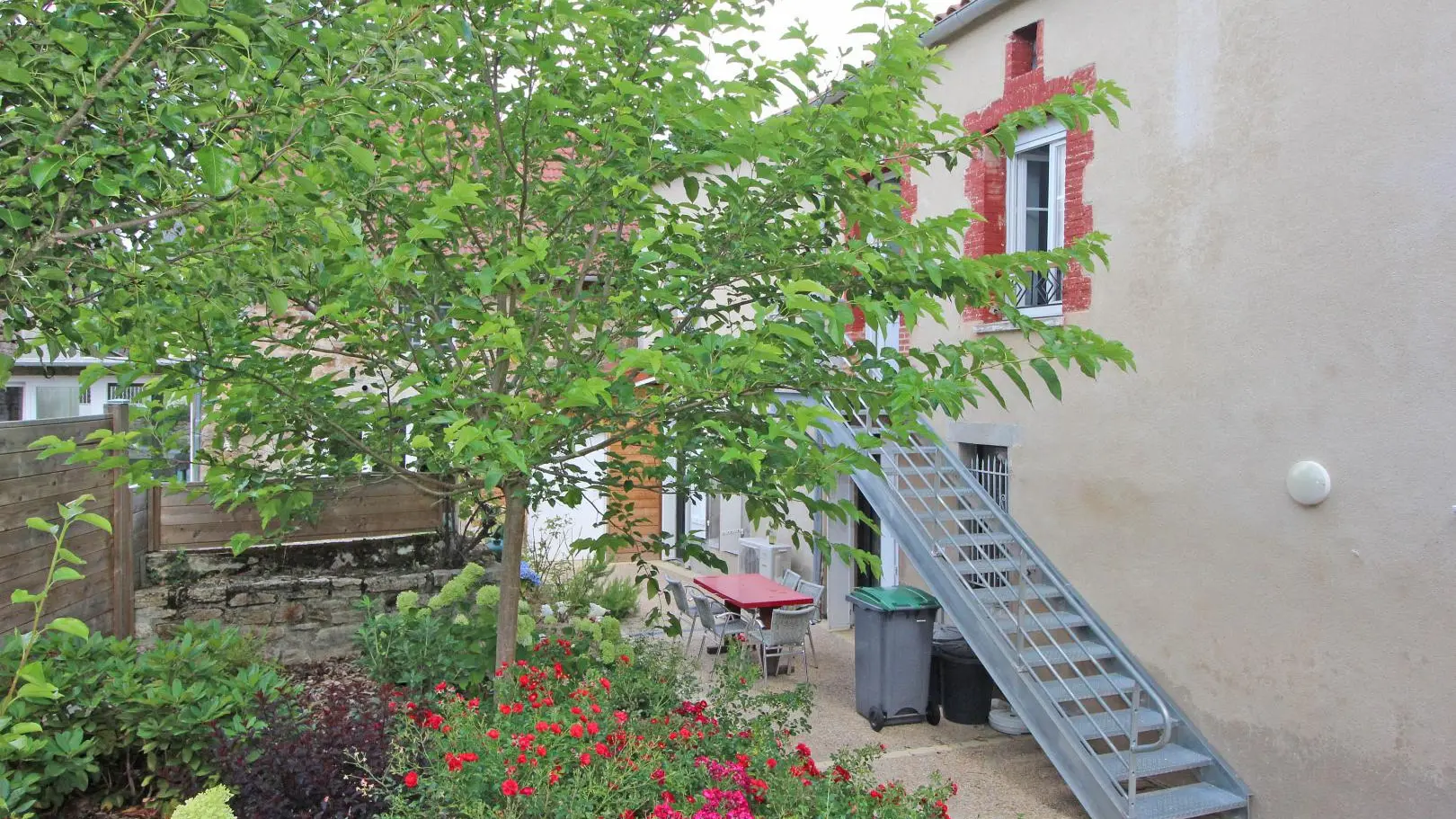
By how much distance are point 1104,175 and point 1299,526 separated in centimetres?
293

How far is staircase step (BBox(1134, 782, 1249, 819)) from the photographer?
5.72 meters

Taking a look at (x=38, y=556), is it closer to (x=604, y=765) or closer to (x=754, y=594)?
(x=604, y=765)

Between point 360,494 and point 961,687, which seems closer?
point 360,494

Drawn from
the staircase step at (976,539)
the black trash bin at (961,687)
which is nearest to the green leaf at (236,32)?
the staircase step at (976,539)

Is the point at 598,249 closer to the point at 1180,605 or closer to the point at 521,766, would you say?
the point at 521,766

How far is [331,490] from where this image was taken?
4.68 meters

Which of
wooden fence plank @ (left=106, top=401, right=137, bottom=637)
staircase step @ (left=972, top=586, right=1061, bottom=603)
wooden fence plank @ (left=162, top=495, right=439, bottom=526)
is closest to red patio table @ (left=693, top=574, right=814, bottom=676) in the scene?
staircase step @ (left=972, top=586, right=1061, bottom=603)

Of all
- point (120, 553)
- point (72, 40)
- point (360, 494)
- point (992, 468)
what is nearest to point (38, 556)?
point (120, 553)

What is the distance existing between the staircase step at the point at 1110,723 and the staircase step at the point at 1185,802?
40 centimetres

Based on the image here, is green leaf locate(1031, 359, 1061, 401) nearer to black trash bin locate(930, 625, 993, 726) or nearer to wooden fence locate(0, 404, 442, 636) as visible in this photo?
wooden fence locate(0, 404, 442, 636)

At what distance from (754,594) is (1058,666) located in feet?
10.4

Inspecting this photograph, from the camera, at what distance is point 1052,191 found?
786cm

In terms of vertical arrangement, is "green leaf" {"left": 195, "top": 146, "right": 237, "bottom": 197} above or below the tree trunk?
above

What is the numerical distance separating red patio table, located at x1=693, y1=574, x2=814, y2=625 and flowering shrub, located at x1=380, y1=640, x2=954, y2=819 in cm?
457
